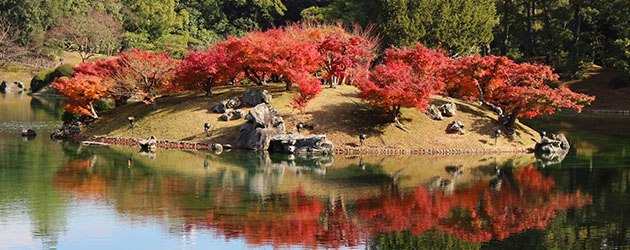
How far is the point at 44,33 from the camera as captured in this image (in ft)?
305

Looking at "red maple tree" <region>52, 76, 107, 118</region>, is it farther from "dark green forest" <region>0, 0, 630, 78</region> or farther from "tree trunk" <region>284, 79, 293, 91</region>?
"dark green forest" <region>0, 0, 630, 78</region>

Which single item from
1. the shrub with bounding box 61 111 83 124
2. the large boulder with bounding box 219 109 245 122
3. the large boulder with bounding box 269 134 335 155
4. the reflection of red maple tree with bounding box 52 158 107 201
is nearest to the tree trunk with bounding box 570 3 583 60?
the large boulder with bounding box 269 134 335 155

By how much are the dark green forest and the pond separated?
23024mm

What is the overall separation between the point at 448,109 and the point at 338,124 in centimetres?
717

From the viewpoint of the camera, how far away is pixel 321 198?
27.4 metres

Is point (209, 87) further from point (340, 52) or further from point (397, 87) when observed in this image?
point (397, 87)

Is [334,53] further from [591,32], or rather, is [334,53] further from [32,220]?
[591,32]

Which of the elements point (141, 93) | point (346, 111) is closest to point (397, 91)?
point (346, 111)

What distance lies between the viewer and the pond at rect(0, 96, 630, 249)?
21.5 metres

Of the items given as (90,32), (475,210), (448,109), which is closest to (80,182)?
(475,210)

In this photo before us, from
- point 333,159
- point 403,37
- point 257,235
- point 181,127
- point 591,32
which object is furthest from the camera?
point 591,32

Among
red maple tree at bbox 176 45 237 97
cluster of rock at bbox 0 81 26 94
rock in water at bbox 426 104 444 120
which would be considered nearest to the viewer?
rock in water at bbox 426 104 444 120

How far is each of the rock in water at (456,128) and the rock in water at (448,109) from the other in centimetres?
162

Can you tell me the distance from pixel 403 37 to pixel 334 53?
53.1 ft
